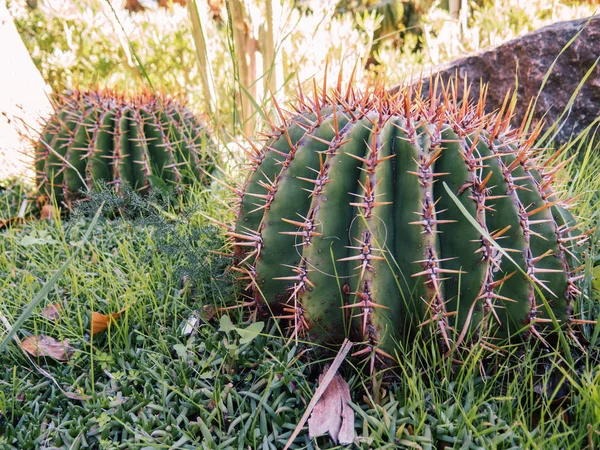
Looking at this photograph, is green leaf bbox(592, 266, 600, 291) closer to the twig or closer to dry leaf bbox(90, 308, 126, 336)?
the twig

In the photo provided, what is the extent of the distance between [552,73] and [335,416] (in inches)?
109

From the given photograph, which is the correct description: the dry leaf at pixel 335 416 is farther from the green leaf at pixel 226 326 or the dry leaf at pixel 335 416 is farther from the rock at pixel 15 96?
the rock at pixel 15 96

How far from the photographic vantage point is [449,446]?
44.0 inches

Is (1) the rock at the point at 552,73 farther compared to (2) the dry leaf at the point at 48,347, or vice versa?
(1) the rock at the point at 552,73

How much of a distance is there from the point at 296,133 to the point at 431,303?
23.8 inches

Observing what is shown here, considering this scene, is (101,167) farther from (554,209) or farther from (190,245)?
(554,209)

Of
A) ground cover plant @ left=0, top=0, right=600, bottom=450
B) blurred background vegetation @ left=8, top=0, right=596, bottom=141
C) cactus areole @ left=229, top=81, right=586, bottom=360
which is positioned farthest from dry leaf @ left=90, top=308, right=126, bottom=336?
blurred background vegetation @ left=8, top=0, right=596, bottom=141

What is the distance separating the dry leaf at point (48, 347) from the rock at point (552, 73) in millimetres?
2438

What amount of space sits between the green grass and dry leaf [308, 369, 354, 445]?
0.09 feet

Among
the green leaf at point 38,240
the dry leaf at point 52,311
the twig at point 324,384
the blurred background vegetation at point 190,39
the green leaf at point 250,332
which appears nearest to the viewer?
the twig at point 324,384

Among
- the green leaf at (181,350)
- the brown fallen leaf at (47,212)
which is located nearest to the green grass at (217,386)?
the green leaf at (181,350)

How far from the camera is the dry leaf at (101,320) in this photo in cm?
146

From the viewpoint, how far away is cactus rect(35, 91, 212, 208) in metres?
2.47

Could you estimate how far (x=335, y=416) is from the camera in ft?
3.85
